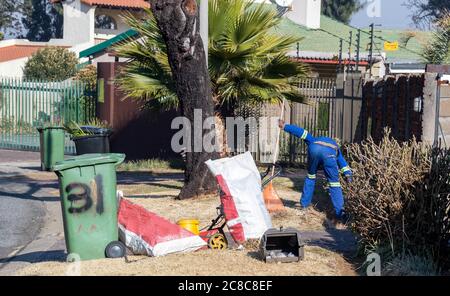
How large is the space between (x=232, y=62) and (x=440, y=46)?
14.1 ft

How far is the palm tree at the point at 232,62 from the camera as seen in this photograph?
49.9 feet

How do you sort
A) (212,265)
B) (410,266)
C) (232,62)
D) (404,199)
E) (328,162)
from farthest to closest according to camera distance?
(232,62)
(328,162)
(404,199)
(212,265)
(410,266)

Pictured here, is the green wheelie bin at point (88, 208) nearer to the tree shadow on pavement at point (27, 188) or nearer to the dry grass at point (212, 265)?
the dry grass at point (212, 265)

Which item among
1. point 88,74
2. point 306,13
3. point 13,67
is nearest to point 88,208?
point 88,74

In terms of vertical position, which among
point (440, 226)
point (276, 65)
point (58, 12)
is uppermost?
Result: point (58, 12)

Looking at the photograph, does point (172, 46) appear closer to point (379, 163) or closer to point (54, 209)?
point (54, 209)

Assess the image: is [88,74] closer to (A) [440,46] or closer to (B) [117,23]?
(A) [440,46]

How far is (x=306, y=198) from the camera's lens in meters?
12.1

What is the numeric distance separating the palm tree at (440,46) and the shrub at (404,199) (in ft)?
26.1

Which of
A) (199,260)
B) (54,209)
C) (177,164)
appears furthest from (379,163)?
(177,164)

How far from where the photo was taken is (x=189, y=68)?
13.2 metres

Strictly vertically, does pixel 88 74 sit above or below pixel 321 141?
above
